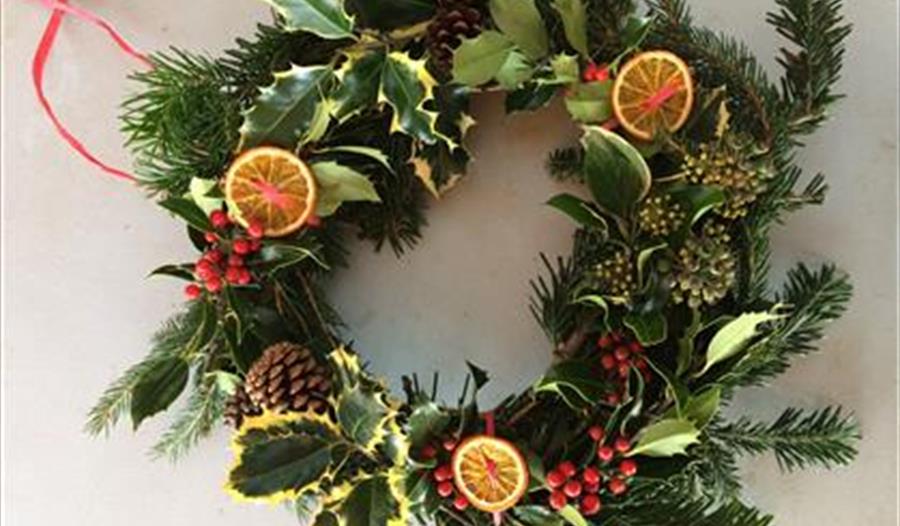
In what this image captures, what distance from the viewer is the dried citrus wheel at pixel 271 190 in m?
1.01

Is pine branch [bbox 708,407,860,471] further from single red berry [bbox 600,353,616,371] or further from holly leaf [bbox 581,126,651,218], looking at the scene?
holly leaf [bbox 581,126,651,218]

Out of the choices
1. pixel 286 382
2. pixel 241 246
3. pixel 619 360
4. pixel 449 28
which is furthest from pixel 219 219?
pixel 619 360

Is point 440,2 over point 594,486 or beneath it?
over

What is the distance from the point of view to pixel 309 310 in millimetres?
1074

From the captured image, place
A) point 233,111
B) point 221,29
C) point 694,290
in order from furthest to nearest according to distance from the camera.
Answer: point 221,29 → point 233,111 → point 694,290

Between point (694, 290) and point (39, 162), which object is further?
point (39, 162)

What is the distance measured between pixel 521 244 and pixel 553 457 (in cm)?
22

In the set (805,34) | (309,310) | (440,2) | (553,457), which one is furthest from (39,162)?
(805,34)

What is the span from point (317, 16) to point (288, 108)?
0.08 meters

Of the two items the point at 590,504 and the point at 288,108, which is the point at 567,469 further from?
the point at 288,108

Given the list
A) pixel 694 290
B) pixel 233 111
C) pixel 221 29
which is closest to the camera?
pixel 694 290

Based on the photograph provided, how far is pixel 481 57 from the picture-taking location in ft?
3.24

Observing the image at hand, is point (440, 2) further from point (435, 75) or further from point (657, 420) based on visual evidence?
point (657, 420)

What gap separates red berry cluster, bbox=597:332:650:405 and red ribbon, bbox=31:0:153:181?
1.66ft
